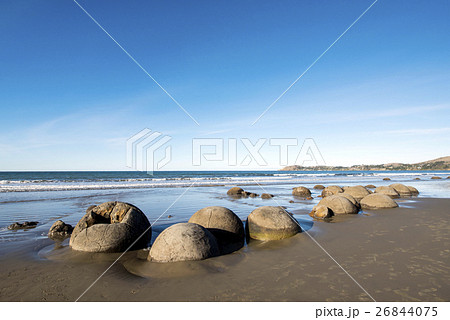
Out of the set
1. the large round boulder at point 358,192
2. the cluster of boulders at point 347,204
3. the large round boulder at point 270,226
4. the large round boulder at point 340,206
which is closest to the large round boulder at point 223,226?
the large round boulder at point 270,226

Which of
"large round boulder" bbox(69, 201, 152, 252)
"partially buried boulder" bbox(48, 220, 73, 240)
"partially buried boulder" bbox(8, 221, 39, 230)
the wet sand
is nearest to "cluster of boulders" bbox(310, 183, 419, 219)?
the wet sand

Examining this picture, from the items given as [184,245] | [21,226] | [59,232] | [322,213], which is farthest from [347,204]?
[21,226]

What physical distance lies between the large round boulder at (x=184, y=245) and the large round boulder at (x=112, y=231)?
4.16ft

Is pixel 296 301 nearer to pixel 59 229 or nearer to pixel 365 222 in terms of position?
pixel 365 222

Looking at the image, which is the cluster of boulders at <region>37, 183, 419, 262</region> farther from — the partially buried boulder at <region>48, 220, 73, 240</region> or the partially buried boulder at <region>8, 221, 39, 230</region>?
the partially buried boulder at <region>8, 221, 39, 230</region>

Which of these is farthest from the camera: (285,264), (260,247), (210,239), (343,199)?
(343,199)

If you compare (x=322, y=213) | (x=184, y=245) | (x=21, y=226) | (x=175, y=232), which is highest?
(x=175, y=232)

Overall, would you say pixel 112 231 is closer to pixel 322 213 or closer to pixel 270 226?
pixel 270 226

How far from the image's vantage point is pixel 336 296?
421 centimetres

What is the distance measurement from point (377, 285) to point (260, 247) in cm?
311

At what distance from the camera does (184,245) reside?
5.89 m

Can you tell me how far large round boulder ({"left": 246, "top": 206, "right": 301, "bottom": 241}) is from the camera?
26.0 feet

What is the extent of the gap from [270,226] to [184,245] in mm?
3140
